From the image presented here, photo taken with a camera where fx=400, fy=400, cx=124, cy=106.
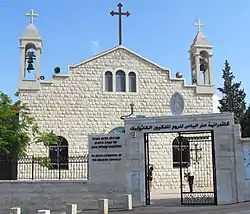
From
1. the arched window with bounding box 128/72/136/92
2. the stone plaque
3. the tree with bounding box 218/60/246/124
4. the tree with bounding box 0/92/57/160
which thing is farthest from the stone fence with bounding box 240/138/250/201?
the tree with bounding box 218/60/246/124

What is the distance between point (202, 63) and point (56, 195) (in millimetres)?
15176

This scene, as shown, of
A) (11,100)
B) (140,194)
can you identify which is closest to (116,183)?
(140,194)

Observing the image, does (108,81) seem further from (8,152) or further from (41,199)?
(41,199)

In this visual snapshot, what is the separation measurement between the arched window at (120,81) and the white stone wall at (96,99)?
1.18 ft

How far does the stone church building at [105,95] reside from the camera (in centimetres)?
2392

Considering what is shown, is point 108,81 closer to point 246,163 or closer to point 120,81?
point 120,81

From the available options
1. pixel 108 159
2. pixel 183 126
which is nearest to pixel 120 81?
pixel 108 159

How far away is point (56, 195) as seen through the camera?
1507cm

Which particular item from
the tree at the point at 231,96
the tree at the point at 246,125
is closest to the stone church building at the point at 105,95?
the tree at the point at 246,125

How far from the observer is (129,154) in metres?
14.8

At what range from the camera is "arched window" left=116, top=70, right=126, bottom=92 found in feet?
82.4

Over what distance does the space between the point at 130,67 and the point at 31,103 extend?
21.4 feet

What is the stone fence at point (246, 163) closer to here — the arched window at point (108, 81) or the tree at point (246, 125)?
the arched window at point (108, 81)

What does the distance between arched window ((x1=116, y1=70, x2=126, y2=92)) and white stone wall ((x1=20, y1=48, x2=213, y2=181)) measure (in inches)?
14.2
